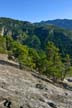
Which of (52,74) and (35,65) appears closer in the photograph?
(52,74)

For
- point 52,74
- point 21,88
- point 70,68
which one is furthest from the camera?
point 70,68

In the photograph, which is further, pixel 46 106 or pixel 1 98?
pixel 46 106

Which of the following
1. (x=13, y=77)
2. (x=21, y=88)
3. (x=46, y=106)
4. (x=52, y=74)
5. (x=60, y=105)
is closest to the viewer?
(x=46, y=106)

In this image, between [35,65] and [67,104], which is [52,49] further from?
[67,104]

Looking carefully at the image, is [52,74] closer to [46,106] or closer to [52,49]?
[52,49]

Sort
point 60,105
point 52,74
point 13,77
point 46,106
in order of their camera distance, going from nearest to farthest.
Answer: point 46,106
point 60,105
point 13,77
point 52,74

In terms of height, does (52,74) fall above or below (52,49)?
below

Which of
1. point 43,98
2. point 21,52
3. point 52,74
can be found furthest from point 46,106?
point 21,52

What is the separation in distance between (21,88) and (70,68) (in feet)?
174

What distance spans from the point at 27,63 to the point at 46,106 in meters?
51.6

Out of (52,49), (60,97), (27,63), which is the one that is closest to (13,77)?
(60,97)

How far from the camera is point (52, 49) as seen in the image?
352 feet

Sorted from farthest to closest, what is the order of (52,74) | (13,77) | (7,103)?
(52,74) → (13,77) → (7,103)

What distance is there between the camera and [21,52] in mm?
117125
